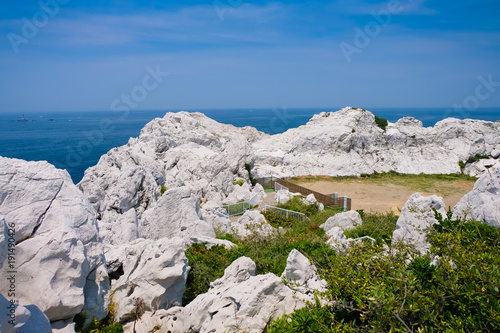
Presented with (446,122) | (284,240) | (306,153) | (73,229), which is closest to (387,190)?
(306,153)

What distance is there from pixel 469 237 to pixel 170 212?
1206 cm

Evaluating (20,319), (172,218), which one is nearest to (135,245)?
(20,319)

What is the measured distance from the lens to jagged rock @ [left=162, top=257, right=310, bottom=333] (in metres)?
6.99

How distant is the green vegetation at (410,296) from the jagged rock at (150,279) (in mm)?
3522


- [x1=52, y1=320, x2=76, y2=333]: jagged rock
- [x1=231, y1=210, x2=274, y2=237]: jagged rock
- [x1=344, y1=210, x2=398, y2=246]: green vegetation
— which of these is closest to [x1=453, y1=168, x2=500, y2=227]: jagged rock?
[x1=344, y1=210, x2=398, y2=246]: green vegetation

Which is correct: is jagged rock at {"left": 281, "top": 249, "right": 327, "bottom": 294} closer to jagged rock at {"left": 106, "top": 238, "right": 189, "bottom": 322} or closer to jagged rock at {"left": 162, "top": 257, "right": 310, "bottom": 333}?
jagged rock at {"left": 162, "top": 257, "right": 310, "bottom": 333}

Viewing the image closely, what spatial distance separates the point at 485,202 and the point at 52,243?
43.7ft

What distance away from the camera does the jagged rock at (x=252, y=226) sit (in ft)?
54.7

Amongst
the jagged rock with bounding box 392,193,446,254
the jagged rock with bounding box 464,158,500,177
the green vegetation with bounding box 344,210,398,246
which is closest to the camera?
the jagged rock with bounding box 392,193,446,254

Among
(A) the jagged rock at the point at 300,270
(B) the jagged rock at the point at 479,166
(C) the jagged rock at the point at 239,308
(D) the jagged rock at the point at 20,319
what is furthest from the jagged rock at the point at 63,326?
(B) the jagged rock at the point at 479,166

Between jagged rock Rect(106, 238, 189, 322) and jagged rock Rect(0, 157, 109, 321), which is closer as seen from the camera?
jagged rock Rect(0, 157, 109, 321)

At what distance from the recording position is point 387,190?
32969 mm

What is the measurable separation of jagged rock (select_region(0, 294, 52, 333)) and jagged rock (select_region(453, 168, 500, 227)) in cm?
1154

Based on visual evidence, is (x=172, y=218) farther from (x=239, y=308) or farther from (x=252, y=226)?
(x=239, y=308)
